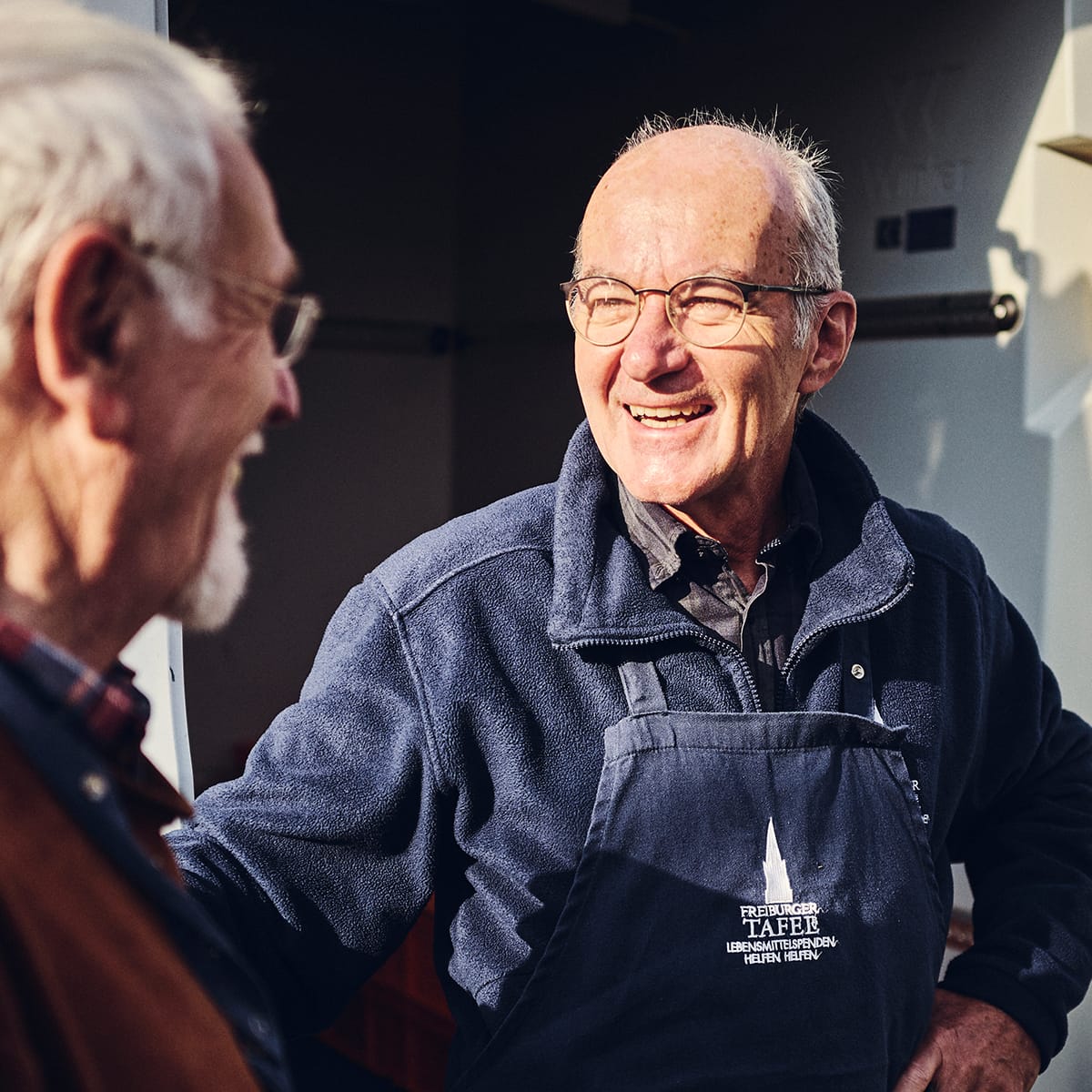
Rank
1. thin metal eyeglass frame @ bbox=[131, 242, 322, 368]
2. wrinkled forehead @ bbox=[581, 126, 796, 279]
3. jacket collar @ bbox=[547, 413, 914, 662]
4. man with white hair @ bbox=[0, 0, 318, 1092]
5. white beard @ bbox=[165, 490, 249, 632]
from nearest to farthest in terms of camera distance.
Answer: man with white hair @ bbox=[0, 0, 318, 1092] < thin metal eyeglass frame @ bbox=[131, 242, 322, 368] < white beard @ bbox=[165, 490, 249, 632] < jacket collar @ bbox=[547, 413, 914, 662] < wrinkled forehead @ bbox=[581, 126, 796, 279]

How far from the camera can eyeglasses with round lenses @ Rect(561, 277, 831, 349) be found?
156 centimetres

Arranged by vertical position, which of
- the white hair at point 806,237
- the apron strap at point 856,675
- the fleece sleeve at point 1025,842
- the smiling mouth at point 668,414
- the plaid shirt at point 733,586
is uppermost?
the white hair at point 806,237

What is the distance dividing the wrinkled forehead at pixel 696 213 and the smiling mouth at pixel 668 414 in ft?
0.53

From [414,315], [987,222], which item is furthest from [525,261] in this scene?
[987,222]

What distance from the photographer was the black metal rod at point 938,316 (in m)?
2.57

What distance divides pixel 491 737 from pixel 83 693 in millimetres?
669

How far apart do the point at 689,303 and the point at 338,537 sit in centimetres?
306

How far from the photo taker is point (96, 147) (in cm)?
78

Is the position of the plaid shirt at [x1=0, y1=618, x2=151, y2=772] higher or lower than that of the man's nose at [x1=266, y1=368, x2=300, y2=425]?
lower

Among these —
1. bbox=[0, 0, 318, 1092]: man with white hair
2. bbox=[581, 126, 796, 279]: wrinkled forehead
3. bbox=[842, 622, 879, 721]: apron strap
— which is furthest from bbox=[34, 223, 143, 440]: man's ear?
bbox=[842, 622, 879, 721]: apron strap

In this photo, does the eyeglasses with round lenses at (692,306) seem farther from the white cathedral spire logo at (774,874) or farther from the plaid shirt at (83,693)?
the plaid shirt at (83,693)

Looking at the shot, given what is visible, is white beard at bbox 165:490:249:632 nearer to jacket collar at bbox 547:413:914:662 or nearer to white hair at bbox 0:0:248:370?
white hair at bbox 0:0:248:370

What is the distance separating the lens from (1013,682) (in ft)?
5.74

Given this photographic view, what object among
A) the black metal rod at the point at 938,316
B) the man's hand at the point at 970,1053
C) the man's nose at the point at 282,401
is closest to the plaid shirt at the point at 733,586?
the man's hand at the point at 970,1053
